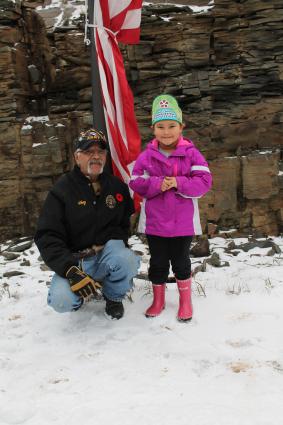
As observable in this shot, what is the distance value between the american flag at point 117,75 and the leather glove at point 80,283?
1592mm

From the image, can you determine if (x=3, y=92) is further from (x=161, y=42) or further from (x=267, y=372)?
(x=267, y=372)

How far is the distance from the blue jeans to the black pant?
230 mm

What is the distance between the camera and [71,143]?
9125 millimetres

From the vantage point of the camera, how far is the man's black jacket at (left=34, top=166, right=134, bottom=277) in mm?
3451

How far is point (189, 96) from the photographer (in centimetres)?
911

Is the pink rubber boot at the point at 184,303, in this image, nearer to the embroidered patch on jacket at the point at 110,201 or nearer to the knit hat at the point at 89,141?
the embroidered patch on jacket at the point at 110,201

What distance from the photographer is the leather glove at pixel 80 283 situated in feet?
10.8

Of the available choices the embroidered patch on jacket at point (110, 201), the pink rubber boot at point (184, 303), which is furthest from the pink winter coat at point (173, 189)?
the pink rubber boot at point (184, 303)

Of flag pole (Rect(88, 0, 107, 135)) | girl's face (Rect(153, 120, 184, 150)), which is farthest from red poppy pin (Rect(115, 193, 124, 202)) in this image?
flag pole (Rect(88, 0, 107, 135))

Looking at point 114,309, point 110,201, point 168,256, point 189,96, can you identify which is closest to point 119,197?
point 110,201

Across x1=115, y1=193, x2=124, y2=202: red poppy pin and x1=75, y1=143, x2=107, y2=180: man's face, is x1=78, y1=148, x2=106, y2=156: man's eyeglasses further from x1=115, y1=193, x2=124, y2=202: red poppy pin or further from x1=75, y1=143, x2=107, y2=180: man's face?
x1=115, y1=193, x2=124, y2=202: red poppy pin

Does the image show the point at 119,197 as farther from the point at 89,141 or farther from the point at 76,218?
the point at 89,141

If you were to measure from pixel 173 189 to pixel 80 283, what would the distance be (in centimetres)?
125

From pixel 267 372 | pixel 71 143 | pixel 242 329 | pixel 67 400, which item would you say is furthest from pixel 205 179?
pixel 71 143
